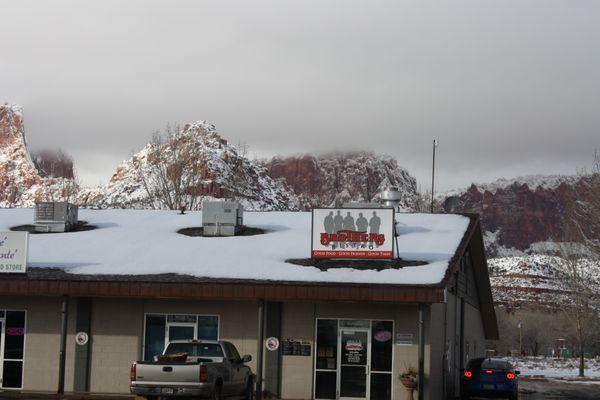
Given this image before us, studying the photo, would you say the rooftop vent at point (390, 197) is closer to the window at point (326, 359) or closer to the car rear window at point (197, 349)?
the window at point (326, 359)

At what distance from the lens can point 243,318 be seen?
2608 centimetres

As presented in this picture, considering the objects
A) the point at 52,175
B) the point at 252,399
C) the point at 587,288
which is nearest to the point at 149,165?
the point at 587,288

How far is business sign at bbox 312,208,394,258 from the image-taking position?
25703 mm

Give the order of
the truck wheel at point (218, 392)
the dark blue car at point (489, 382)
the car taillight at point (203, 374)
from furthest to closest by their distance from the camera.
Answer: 1. the dark blue car at point (489, 382)
2. the truck wheel at point (218, 392)
3. the car taillight at point (203, 374)

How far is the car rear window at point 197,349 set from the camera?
21.2m

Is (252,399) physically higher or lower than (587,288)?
lower

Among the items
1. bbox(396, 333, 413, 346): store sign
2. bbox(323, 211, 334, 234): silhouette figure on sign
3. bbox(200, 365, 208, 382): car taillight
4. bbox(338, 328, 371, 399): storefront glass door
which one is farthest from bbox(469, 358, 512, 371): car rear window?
bbox(200, 365, 208, 382): car taillight

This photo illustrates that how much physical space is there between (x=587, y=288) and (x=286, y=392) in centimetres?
3149

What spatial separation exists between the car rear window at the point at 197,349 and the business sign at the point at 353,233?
5.62 meters

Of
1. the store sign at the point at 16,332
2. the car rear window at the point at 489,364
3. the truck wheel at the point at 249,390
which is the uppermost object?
the store sign at the point at 16,332

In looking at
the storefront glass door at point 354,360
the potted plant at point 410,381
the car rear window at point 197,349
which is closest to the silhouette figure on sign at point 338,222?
the storefront glass door at point 354,360

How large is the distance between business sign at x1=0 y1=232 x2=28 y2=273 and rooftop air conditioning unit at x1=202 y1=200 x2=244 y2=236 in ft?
21.3

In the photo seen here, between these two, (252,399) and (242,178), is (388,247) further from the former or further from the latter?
(242,178)

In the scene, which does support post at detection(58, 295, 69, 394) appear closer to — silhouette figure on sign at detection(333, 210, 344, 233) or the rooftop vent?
silhouette figure on sign at detection(333, 210, 344, 233)
